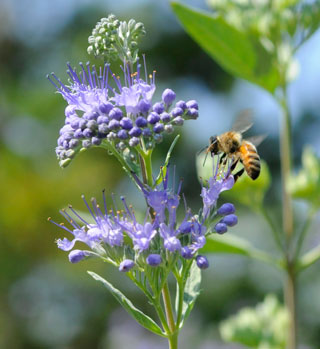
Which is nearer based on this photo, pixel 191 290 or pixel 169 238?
pixel 169 238

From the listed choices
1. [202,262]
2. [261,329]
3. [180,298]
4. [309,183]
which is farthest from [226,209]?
[261,329]

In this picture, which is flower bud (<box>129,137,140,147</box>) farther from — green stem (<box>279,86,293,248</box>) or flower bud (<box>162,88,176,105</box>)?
green stem (<box>279,86,293,248</box>)

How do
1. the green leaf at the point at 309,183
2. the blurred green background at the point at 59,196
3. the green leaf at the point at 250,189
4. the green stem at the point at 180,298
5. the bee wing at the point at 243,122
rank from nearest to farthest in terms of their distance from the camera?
the green stem at the point at 180,298 → the bee wing at the point at 243,122 → the green leaf at the point at 309,183 → the green leaf at the point at 250,189 → the blurred green background at the point at 59,196

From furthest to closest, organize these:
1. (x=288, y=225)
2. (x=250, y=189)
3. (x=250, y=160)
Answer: (x=250, y=189), (x=288, y=225), (x=250, y=160)

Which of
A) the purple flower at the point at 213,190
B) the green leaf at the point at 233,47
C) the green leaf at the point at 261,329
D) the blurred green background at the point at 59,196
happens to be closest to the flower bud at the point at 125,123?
the purple flower at the point at 213,190

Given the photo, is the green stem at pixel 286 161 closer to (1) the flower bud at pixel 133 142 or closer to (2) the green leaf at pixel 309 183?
(2) the green leaf at pixel 309 183

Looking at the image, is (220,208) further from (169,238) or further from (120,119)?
(120,119)
